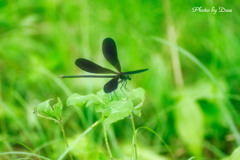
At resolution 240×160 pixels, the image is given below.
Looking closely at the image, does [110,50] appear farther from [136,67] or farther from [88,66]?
[136,67]

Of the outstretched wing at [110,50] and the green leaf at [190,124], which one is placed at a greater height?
the outstretched wing at [110,50]

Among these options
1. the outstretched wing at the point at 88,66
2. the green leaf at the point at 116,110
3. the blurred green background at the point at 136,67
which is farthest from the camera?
the blurred green background at the point at 136,67

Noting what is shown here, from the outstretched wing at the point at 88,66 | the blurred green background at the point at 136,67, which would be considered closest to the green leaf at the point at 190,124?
the blurred green background at the point at 136,67

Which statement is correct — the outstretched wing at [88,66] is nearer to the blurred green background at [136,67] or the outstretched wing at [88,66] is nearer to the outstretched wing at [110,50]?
the outstretched wing at [110,50]

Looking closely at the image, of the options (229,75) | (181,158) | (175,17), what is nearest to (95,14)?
(175,17)

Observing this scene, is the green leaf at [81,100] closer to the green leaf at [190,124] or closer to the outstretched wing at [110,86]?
the outstretched wing at [110,86]

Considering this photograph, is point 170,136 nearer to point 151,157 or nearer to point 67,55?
point 151,157

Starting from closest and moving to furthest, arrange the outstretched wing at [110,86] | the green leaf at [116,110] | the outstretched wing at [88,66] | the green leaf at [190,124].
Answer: the green leaf at [116,110] < the outstretched wing at [110,86] < the outstretched wing at [88,66] < the green leaf at [190,124]

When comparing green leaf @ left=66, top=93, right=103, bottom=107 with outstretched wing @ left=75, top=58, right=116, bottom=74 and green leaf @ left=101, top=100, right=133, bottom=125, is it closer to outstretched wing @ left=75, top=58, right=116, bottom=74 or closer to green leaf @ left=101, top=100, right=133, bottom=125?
green leaf @ left=101, top=100, right=133, bottom=125

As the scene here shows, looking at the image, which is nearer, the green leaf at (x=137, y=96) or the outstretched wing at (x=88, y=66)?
the green leaf at (x=137, y=96)

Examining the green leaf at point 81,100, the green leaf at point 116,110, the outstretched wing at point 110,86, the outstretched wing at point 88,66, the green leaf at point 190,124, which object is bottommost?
the green leaf at point 190,124
